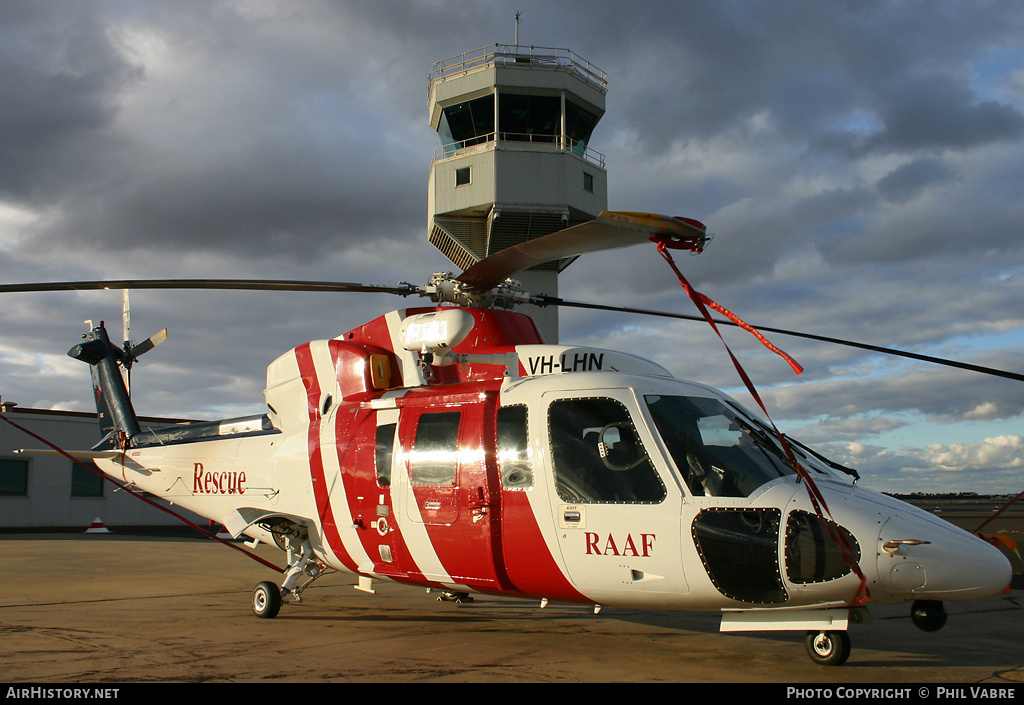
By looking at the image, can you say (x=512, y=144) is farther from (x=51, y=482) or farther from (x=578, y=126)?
(x=51, y=482)

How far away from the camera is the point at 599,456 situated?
6930mm

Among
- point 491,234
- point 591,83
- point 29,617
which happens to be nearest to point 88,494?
point 491,234

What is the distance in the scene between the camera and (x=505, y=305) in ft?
30.5

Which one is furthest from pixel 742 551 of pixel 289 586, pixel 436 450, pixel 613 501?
pixel 289 586

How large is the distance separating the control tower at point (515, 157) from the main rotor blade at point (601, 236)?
837 inches

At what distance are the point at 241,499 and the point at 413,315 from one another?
3460 mm

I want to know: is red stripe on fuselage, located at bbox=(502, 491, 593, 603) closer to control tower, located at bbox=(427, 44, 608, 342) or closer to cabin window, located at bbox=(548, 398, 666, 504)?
cabin window, located at bbox=(548, 398, 666, 504)

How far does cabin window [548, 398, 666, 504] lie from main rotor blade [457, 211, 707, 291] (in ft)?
4.56

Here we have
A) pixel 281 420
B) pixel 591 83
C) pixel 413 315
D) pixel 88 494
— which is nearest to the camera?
pixel 413 315

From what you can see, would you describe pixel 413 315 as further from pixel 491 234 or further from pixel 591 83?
pixel 591 83

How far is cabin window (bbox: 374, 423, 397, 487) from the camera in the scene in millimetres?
8398

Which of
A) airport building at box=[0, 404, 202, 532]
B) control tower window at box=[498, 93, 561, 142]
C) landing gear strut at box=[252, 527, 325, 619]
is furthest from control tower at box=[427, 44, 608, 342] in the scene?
landing gear strut at box=[252, 527, 325, 619]
